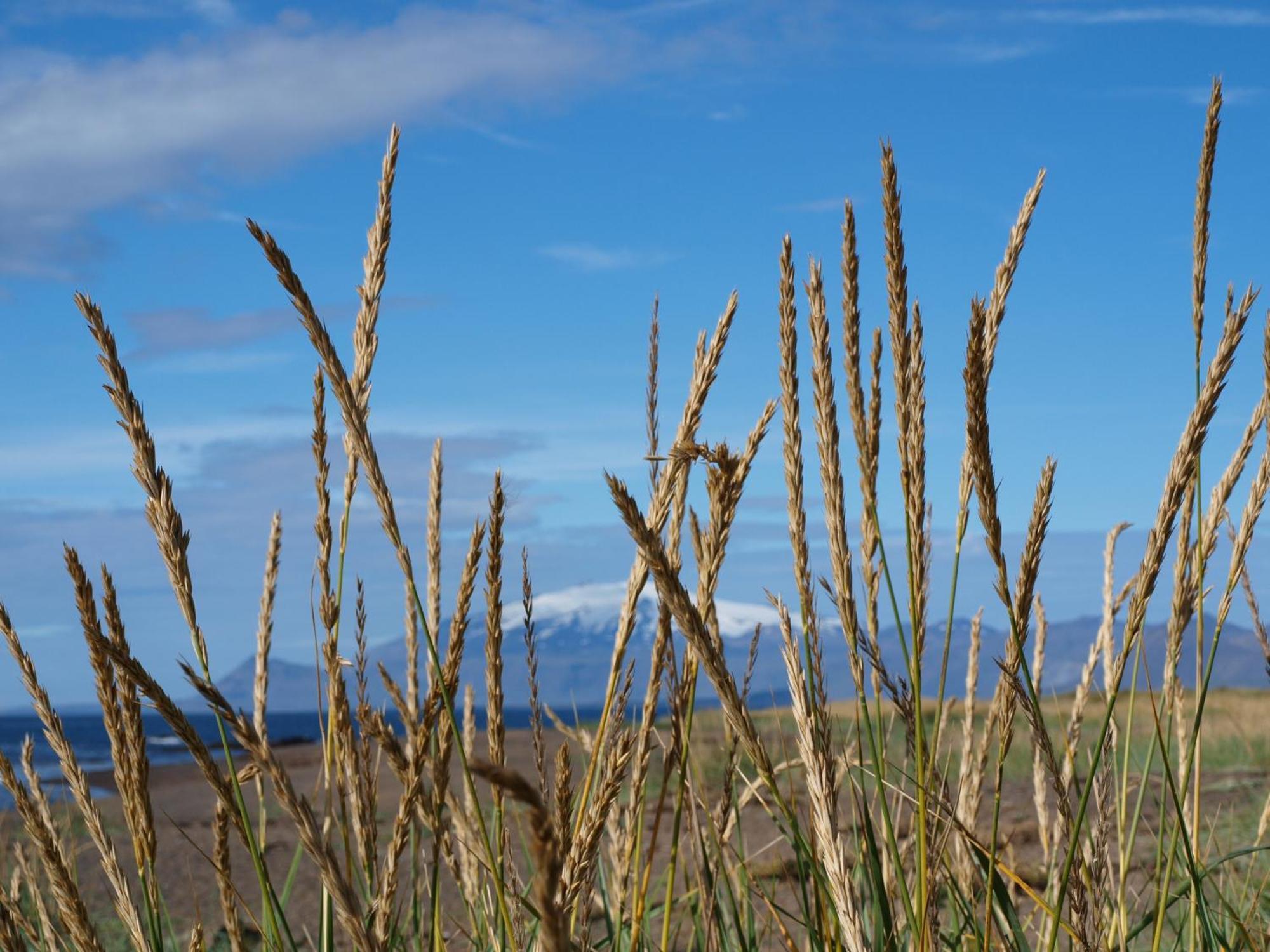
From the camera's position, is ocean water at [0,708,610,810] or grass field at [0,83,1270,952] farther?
ocean water at [0,708,610,810]

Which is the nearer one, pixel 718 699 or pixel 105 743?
pixel 718 699

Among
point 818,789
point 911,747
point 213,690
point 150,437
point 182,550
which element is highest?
point 150,437

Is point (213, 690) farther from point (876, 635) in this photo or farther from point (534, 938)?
point (534, 938)

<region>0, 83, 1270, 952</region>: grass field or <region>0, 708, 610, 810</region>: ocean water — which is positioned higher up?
<region>0, 83, 1270, 952</region>: grass field

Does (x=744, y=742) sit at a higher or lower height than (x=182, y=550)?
lower

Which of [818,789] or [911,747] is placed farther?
[911,747]

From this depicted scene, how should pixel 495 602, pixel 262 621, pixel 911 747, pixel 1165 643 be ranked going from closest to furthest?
pixel 495 602
pixel 1165 643
pixel 262 621
pixel 911 747

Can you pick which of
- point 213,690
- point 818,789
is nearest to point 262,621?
point 213,690

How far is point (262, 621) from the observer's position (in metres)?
2.16

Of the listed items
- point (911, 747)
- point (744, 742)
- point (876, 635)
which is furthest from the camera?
point (911, 747)

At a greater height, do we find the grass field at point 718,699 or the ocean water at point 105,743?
the grass field at point 718,699

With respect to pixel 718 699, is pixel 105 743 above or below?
below

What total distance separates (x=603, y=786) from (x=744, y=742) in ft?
0.63

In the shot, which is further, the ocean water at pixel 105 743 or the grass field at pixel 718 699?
the ocean water at pixel 105 743
